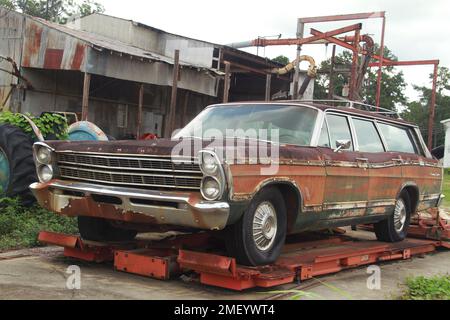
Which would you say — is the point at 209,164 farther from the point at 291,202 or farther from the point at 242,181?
the point at 291,202

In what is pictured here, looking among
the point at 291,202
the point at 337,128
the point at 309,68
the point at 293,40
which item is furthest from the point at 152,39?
the point at 291,202

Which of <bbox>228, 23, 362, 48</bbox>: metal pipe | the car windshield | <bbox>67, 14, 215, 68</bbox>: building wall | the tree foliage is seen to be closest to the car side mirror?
the car windshield

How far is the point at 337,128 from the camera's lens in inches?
249

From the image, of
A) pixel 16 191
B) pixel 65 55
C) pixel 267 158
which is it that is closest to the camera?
pixel 267 158

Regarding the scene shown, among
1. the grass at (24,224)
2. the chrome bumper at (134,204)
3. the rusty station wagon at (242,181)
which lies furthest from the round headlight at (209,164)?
the grass at (24,224)

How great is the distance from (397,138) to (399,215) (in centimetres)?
108

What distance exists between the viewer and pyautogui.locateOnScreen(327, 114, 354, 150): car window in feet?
20.2

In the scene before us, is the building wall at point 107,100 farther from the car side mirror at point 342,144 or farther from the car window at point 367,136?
the car side mirror at point 342,144

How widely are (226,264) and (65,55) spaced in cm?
1339

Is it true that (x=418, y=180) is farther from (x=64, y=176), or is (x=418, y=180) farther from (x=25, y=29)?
(x=25, y=29)

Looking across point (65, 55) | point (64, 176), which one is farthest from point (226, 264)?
point (65, 55)

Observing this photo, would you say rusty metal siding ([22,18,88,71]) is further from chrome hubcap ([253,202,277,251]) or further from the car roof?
chrome hubcap ([253,202,277,251])

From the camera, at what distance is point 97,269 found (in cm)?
548

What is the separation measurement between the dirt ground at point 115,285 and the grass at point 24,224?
265 millimetres
